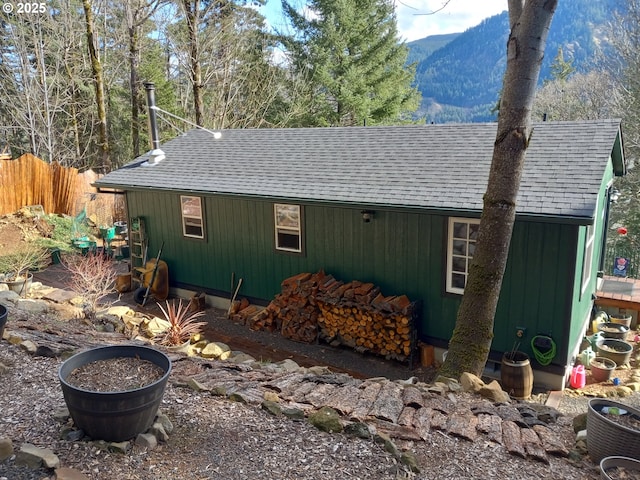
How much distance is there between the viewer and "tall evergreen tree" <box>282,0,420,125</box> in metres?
20.1

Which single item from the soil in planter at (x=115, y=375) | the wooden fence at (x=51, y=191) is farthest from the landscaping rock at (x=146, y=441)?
the wooden fence at (x=51, y=191)

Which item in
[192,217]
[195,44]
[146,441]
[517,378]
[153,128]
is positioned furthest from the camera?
[195,44]

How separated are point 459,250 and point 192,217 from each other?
217 inches

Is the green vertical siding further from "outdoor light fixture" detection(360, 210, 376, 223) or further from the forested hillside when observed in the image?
the forested hillside

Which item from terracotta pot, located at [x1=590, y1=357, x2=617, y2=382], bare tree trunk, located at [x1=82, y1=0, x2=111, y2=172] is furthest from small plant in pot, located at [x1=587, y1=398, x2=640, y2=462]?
bare tree trunk, located at [x1=82, y1=0, x2=111, y2=172]

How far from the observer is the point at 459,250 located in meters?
→ 6.66

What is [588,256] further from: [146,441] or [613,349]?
[146,441]

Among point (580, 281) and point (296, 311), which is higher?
point (580, 281)

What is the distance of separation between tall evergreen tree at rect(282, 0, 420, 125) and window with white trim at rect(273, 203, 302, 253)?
12.9m

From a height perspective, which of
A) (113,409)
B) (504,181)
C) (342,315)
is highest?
(504,181)

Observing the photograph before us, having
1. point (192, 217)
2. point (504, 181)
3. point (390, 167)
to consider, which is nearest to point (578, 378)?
point (504, 181)

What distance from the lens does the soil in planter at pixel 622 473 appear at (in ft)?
9.30

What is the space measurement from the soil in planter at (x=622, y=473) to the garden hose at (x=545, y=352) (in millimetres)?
3361

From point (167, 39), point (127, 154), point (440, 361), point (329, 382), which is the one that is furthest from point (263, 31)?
point (329, 382)
